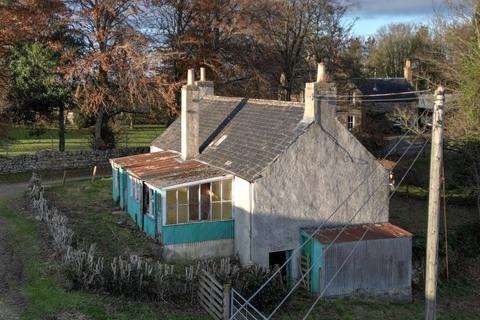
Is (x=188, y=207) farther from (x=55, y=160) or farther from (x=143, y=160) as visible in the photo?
(x=55, y=160)

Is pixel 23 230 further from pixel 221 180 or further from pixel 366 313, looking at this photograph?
pixel 366 313

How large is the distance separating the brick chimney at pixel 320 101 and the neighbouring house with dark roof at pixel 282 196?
0.04 meters

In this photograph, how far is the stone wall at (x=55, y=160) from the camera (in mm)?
34531

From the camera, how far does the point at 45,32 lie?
119 ft

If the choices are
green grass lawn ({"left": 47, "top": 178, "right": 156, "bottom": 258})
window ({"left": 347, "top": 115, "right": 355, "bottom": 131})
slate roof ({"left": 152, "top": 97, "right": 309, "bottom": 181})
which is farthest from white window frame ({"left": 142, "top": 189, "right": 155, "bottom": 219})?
window ({"left": 347, "top": 115, "right": 355, "bottom": 131})

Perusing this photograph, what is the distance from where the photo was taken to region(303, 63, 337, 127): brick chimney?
59.6ft

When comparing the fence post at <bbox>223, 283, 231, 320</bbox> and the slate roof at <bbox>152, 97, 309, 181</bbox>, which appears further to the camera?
the slate roof at <bbox>152, 97, 309, 181</bbox>

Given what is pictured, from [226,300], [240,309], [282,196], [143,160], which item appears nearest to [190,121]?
[143,160]

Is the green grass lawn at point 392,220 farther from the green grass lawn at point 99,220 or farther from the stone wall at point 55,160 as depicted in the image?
the stone wall at point 55,160

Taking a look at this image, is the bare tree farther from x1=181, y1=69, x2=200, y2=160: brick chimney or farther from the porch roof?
x1=181, y1=69, x2=200, y2=160: brick chimney

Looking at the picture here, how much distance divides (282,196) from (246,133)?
4.19 metres

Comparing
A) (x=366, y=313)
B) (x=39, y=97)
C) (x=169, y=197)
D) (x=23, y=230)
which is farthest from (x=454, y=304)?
→ (x=39, y=97)

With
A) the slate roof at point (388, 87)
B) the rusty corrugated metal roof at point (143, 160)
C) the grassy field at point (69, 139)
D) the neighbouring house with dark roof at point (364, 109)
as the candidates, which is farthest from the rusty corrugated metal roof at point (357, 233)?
the slate roof at point (388, 87)

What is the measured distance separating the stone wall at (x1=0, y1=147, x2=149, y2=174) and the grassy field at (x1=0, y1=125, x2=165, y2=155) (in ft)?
8.59
